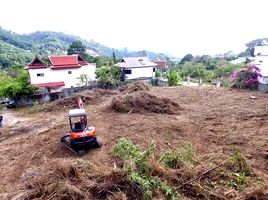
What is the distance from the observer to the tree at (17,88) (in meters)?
18.2

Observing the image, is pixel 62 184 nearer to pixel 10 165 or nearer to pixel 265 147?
pixel 10 165

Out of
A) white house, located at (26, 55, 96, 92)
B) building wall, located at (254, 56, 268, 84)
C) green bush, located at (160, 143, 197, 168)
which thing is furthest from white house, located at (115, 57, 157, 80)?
green bush, located at (160, 143, 197, 168)

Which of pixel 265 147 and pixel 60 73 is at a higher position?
pixel 60 73

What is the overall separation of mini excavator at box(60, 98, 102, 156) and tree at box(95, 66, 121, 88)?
14.4 m

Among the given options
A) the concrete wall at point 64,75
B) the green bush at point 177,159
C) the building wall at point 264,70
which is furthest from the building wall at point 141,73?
the green bush at point 177,159

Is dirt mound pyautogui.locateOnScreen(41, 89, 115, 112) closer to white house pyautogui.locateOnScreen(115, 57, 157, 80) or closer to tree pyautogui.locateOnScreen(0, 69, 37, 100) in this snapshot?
tree pyautogui.locateOnScreen(0, 69, 37, 100)

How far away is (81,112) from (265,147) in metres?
5.91

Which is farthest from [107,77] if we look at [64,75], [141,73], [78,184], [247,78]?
[78,184]

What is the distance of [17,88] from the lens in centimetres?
1812

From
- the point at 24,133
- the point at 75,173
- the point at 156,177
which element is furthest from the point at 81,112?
the point at 24,133

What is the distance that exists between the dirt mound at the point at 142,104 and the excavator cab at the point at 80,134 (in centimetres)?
531

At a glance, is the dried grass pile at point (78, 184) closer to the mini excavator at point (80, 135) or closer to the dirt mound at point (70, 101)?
the mini excavator at point (80, 135)

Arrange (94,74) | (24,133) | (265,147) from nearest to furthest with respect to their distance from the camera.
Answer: (265,147) < (24,133) < (94,74)

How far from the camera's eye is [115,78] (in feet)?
79.4
